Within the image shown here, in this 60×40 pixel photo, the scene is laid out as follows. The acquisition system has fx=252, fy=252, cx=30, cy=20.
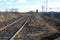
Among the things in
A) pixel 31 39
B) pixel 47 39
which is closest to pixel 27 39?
pixel 31 39

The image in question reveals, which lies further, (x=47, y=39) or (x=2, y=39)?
(x=2, y=39)

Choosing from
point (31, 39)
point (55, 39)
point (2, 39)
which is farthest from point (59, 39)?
point (2, 39)

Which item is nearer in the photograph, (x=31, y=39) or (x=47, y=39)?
(x=47, y=39)

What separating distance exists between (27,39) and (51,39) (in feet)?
6.19

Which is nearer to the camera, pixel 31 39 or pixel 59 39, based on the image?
pixel 59 39

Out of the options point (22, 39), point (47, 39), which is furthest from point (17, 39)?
point (47, 39)

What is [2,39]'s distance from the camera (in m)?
18.0

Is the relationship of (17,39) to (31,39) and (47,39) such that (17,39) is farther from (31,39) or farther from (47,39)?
(47,39)

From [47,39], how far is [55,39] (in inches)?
21.1

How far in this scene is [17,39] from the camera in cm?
1797

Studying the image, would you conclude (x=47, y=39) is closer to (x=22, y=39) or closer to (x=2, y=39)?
(x=22, y=39)

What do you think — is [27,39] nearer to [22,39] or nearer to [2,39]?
[22,39]

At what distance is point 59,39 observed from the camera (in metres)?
16.5

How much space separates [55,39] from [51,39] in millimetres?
339
